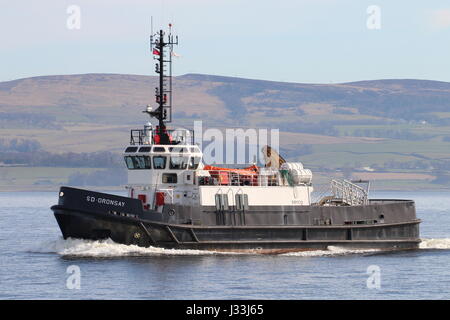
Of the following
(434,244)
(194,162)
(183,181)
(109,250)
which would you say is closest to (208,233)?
(183,181)

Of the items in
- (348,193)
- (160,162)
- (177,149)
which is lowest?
(348,193)

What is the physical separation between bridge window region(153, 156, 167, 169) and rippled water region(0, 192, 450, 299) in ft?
12.5

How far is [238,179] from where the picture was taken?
38.9 m

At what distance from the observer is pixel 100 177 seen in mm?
195625

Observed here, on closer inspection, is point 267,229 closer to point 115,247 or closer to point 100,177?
point 115,247

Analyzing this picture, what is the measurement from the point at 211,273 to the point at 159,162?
277 inches

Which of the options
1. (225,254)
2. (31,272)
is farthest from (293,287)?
(31,272)

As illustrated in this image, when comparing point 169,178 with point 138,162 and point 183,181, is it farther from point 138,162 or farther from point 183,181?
point 138,162

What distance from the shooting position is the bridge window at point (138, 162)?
38750 mm

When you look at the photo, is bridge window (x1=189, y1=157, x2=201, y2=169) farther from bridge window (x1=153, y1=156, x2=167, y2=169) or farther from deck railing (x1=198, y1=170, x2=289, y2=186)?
bridge window (x1=153, y1=156, x2=167, y2=169)

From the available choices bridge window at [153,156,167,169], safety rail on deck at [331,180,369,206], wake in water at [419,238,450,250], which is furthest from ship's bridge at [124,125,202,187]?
wake in water at [419,238,450,250]

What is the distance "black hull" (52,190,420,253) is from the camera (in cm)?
3647

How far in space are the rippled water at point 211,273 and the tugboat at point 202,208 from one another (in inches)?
21.3
